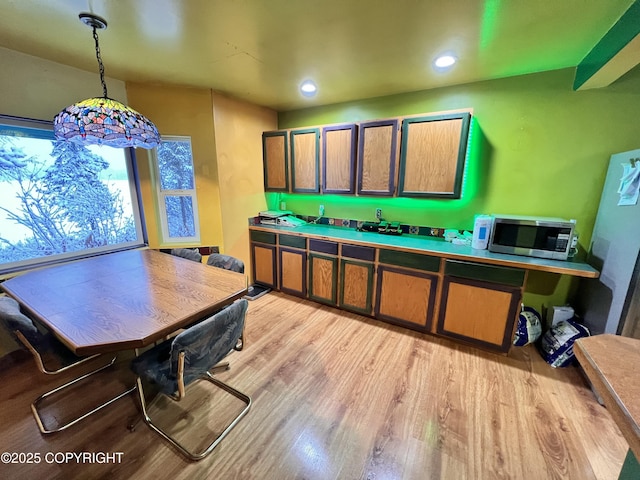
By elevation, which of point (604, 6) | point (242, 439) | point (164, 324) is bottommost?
point (242, 439)

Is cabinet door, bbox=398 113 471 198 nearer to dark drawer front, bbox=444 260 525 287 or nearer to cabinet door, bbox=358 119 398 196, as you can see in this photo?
cabinet door, bbox=358 119 398 196

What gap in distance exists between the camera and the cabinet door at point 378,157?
8.37 ft

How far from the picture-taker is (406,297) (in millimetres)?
2492

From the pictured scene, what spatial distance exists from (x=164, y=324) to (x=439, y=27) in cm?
232

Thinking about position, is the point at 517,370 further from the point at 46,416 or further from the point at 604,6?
the point at 46,416

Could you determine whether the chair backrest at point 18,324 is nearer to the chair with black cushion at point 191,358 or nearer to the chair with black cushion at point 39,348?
the chair with black cushion at point 39,348

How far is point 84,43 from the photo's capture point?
Answer: 179 centimetres

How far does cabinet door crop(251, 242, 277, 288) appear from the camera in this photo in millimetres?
3289

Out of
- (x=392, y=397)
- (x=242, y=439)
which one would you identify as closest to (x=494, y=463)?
(x=392, y=397)

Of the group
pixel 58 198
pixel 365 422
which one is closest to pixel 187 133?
pixel 58 198

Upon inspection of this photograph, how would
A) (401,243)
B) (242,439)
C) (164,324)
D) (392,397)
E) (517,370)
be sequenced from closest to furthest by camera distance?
(164,324)
(242,439)
(392,397)
(517,370)
(401,243)

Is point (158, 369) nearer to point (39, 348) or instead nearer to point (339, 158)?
point (39, 348)

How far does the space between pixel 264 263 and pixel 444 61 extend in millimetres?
2785

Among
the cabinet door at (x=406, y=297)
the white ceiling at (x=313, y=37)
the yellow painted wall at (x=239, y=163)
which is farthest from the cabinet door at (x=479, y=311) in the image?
the yellow painted wall at (x=239, y=163)
